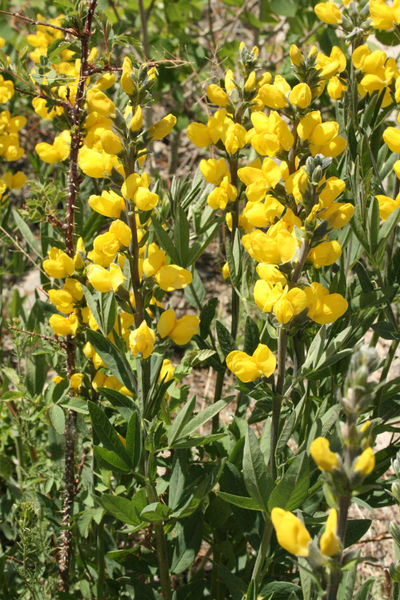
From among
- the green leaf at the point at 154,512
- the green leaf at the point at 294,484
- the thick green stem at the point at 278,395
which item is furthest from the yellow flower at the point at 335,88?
the green leaf at the point at 154,512

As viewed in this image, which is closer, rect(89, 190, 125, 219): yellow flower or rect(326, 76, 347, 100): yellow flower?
rect(89, 190, 125, 219): yellow flower

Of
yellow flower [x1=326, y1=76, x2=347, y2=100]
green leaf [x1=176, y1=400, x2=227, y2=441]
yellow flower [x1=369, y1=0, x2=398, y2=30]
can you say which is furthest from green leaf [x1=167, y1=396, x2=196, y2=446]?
yellow flower [x1=369, y1=0, x2=398, y2=30]

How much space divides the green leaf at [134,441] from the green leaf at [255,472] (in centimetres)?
22

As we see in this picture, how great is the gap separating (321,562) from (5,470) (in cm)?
145

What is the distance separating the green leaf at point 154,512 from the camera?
125cm

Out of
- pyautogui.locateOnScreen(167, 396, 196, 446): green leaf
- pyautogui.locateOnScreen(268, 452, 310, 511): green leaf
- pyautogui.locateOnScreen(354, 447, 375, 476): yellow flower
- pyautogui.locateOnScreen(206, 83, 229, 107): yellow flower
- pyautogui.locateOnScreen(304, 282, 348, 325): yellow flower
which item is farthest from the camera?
pyautogui.locateOnScreen(206, 83, 229, 107): yellow flower

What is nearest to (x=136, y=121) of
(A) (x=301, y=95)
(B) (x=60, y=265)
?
(A) (x=301, y=95)

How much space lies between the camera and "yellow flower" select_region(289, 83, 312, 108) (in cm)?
124

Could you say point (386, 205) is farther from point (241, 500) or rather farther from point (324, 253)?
point (241, 500)

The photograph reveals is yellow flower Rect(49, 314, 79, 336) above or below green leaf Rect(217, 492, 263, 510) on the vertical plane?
above

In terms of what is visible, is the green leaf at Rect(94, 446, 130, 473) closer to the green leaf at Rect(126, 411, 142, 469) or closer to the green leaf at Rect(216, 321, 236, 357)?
the green leaf at Rect(126, 411, 142, 469)

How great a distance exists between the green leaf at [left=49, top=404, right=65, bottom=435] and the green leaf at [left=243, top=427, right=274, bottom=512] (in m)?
0.52

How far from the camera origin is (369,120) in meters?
1.52

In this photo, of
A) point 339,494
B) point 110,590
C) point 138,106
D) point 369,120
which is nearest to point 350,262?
point 369,120
